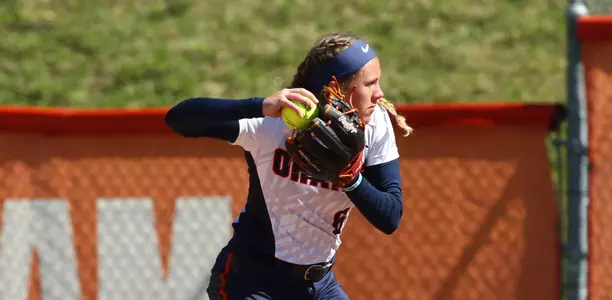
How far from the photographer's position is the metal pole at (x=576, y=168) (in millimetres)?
5078

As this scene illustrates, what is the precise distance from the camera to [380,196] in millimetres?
3557

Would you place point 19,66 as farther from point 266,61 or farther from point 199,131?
point 199,131

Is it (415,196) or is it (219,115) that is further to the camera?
(415,196)

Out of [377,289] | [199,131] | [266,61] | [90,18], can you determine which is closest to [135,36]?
[90,18]

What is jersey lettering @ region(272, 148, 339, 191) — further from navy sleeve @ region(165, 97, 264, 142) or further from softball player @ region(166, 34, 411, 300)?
navy sleeve @ region(165, 97, 264, 142)

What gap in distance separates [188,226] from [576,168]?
2112 millimetres

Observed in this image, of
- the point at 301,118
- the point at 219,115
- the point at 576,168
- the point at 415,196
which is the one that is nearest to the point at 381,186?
→ the point at 301,118

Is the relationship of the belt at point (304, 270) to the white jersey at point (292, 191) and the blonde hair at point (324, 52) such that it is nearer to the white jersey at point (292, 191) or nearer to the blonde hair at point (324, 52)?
the white jersey at point (292, 191)

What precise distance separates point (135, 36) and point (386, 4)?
2487mm

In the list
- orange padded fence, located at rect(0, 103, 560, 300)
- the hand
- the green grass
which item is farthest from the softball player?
the green grass

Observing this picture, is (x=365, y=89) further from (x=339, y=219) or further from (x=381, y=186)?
(x=339, y=219)

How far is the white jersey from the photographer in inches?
148

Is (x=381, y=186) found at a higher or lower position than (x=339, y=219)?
higher

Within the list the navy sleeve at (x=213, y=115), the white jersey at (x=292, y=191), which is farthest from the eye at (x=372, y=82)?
the navy sleeve at (x=213, y=115)
